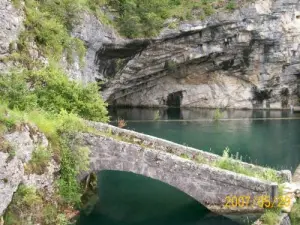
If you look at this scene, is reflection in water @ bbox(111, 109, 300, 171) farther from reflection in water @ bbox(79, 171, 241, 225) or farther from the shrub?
the shrub

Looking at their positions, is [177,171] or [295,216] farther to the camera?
[177,171]

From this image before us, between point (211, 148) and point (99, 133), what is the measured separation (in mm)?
12321

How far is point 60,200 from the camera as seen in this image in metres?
12.7

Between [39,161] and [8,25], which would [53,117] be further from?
[8,25]

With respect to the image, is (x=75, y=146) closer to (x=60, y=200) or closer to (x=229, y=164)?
(x=60, y=200)

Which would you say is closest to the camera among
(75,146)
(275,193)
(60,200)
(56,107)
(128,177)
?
(275,193)

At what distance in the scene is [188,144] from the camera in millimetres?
25969

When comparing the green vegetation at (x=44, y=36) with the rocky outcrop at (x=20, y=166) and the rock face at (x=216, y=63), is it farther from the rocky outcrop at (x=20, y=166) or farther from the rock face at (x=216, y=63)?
the rock face at (x=216, y=63)

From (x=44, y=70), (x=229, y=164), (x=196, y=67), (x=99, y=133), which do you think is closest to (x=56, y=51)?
(x=44, y=70)

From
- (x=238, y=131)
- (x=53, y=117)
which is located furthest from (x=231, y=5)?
(x=53, y=117)

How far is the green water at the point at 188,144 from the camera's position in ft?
46.8

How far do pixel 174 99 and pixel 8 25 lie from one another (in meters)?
29.2
